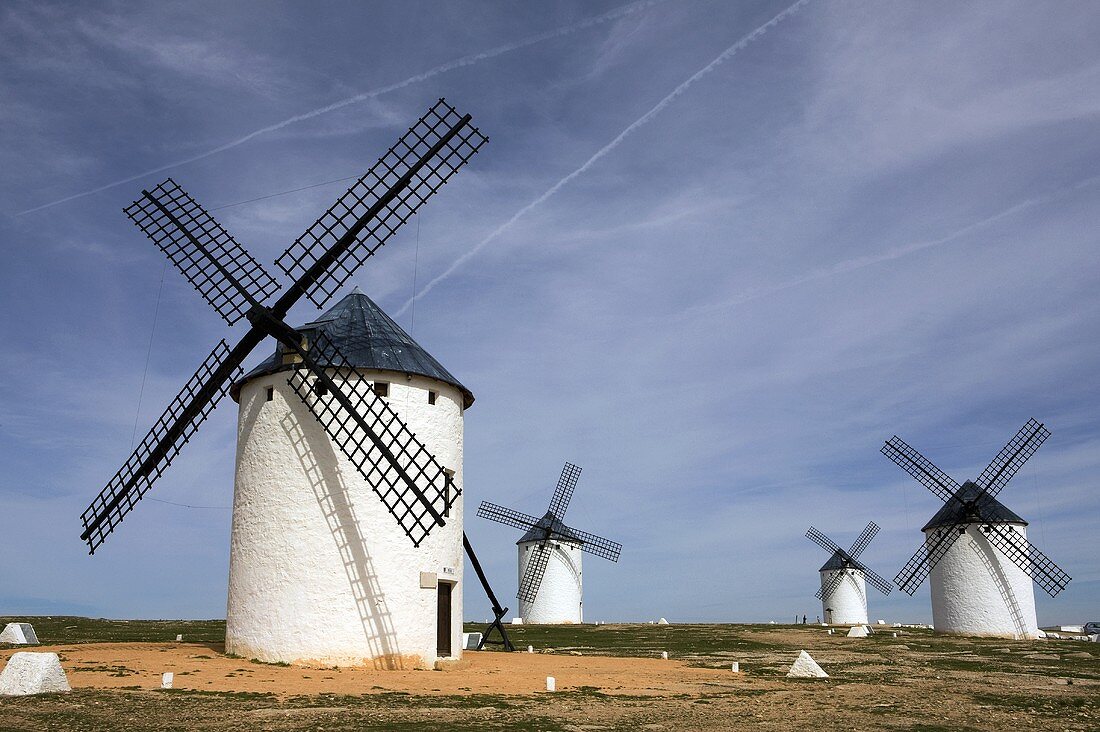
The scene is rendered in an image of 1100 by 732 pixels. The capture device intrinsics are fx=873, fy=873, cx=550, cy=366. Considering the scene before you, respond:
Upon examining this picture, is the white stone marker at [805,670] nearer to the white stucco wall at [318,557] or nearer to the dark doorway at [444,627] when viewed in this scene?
the dark doorway at [444,627]

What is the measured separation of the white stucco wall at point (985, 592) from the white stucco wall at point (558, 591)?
2283cm

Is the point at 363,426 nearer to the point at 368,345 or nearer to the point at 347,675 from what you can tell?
the point at 368,345

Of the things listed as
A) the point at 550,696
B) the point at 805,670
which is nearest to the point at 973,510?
the point at 805,670

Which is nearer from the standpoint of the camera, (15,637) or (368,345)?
(368,345)

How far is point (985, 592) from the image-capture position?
37.8 metres

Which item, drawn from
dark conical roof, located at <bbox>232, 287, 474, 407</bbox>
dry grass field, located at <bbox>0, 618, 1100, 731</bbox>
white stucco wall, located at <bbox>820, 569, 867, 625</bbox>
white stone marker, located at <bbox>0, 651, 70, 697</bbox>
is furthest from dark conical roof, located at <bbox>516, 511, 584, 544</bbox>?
white stone marker, located at <bbox>0, 651, 70, 697</bbox>

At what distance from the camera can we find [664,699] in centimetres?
1524

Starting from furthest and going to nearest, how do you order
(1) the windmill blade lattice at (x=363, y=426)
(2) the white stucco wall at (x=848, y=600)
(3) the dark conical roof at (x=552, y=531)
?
(2) the white stucco wall at (x=848, y=600), (3) the dark conical roof at (x=552, y=531), (1) the windmill blade lattice at (x=363, y=426)

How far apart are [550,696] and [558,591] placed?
39.6 m

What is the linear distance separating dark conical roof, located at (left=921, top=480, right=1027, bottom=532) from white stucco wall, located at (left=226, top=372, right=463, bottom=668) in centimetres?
2781

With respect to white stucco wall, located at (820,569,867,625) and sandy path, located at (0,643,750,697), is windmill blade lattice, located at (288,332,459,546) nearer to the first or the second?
sandy path, located at (0,643,750,697)

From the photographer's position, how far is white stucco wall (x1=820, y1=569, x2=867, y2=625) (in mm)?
59750

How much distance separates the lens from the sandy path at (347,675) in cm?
1538

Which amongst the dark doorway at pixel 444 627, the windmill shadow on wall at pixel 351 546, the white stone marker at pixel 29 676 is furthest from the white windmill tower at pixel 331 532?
the white stone marker at pixel 29 676
